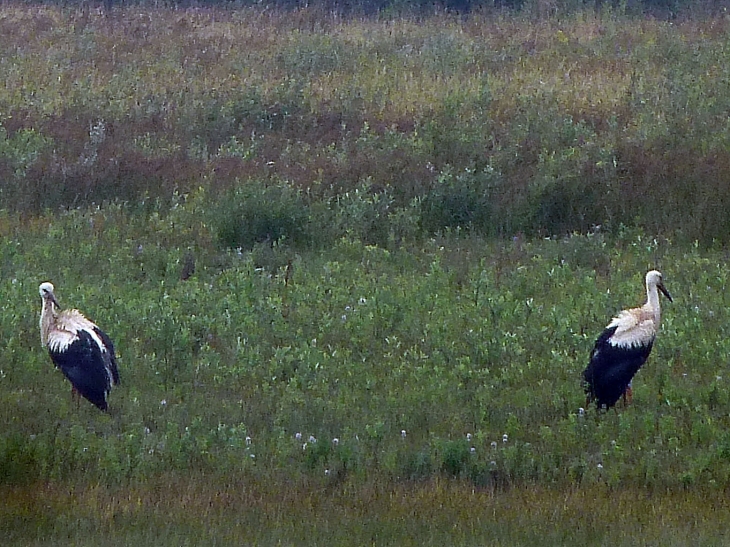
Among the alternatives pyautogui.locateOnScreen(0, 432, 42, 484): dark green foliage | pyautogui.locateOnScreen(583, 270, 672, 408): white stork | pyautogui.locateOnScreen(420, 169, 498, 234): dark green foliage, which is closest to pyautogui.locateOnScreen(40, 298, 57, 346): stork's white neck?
pyautogui.locateOnScreen(0, 432, 42, 484): dark green foliage

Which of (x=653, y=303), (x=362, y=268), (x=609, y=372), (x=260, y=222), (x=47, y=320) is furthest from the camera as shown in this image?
(x=260, y=222)

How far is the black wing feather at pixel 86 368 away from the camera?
7391mm

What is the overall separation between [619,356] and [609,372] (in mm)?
157

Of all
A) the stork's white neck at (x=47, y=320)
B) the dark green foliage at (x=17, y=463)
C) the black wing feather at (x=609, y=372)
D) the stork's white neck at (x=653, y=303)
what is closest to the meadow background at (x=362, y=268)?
the dark green foliage at (x=17, y=463)

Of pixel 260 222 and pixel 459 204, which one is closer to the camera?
pixel 260 222

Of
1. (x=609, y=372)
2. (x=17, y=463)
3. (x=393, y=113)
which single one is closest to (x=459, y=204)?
(x=393, y=113)

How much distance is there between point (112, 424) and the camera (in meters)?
7.23

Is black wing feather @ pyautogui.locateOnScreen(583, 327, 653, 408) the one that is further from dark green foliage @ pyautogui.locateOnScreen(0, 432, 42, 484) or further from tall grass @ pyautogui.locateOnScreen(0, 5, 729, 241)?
tall grass @ pyautogui.locateOnScreen(0, 5, 729, 241)

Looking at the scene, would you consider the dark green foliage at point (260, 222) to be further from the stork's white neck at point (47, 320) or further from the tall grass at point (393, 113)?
the stork's white neck at point (47, 320)

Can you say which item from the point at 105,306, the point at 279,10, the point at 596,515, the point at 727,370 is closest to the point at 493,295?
the point at 727,370

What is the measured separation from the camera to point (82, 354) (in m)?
7.53

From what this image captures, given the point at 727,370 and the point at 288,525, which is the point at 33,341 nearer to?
the point at 288,525

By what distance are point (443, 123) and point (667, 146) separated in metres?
2.83

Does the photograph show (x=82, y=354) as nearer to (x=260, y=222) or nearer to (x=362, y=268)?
(x=362, y=268)
